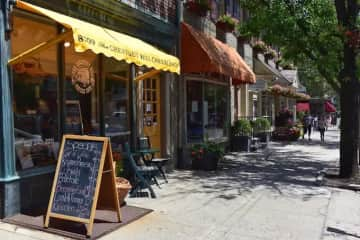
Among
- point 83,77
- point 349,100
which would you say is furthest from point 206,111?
point 83,77

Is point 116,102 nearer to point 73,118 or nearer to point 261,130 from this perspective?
point 73,118

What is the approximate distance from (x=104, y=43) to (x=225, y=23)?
363 inches

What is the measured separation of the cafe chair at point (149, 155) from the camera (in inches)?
360

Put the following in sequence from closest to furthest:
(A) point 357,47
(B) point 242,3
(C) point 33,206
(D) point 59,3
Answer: (C) point 33,206
(D) point 59,3
(A) point 357,47
(B) point 242,3

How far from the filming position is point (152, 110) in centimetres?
1102

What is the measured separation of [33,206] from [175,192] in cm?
274

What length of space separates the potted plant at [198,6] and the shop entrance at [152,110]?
251 cm

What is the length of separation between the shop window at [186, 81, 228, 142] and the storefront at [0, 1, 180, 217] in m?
3.39

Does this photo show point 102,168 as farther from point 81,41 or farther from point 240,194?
point 240,194

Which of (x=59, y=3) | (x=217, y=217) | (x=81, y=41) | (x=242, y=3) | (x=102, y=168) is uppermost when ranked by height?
(x=242, y=3)

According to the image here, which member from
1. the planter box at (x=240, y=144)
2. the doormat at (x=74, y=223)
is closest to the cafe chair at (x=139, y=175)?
the doormat at (x=74, y=223)

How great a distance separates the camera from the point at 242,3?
12148mm

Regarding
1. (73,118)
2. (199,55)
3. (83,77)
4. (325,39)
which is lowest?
(73,118)

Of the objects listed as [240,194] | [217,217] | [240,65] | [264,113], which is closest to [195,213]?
[217,217]
